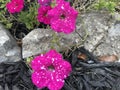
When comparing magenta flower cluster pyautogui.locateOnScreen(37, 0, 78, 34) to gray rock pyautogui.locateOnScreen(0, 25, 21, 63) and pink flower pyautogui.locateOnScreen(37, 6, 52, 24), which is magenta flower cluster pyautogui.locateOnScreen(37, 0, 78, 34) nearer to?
pink flower pyautogui.locateOnScreen(37, 6, 52, 24)

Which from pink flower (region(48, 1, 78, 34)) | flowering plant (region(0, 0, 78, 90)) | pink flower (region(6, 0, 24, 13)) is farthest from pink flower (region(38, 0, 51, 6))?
pink flower (region(48, 1, 78, 34))

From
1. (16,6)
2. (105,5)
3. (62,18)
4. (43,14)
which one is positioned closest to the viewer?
(62,18)

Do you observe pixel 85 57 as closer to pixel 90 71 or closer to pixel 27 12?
pixel 90 71

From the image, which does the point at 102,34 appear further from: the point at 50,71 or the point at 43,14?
the point at 50,71

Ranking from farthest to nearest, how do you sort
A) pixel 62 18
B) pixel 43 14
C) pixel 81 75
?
pixel 43 14 < pixel 81 75 < pixel 62 18

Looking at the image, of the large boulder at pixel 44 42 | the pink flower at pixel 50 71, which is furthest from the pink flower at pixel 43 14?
the pink flower at pixel 50 71

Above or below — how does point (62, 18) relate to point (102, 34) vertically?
above

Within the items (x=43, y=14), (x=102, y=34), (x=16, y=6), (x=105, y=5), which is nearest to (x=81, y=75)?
(x=102, y=34)
